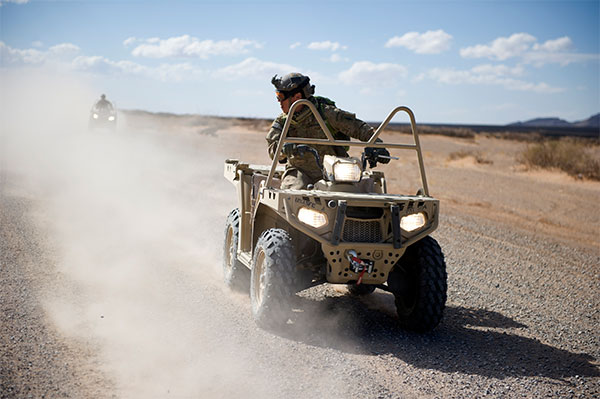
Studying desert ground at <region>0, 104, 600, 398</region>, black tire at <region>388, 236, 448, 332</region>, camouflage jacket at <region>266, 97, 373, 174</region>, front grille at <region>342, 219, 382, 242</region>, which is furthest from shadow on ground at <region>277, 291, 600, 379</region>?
camouflage jacket at <region>266, 97, 373, 174</region>

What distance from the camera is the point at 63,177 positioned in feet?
55.0

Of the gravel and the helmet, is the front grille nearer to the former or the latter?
the helmet

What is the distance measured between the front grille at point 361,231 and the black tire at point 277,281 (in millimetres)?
510

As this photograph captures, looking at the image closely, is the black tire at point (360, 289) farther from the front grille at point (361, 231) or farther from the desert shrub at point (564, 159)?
the desert shrub at point (564, 159)

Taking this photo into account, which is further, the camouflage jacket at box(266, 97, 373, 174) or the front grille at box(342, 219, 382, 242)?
the camouflage jacket at box(266, 97, 373, 174)

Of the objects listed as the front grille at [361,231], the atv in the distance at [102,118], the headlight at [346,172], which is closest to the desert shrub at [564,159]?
the headlight at [346,172]

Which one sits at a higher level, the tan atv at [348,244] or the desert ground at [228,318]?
the tan atv at [348,244]

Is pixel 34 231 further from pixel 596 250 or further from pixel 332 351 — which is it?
pixel 596 250

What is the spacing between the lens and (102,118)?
Answer: 33156 millimetres

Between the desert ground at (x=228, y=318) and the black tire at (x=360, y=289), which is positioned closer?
the desert ground at (x=228, y=318)

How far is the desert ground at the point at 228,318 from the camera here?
16.1 ft

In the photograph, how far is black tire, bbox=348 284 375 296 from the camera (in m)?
7.58

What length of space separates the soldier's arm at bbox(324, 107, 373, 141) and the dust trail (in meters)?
2.22

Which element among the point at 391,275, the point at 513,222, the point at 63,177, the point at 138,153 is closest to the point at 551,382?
the point at 391,275
